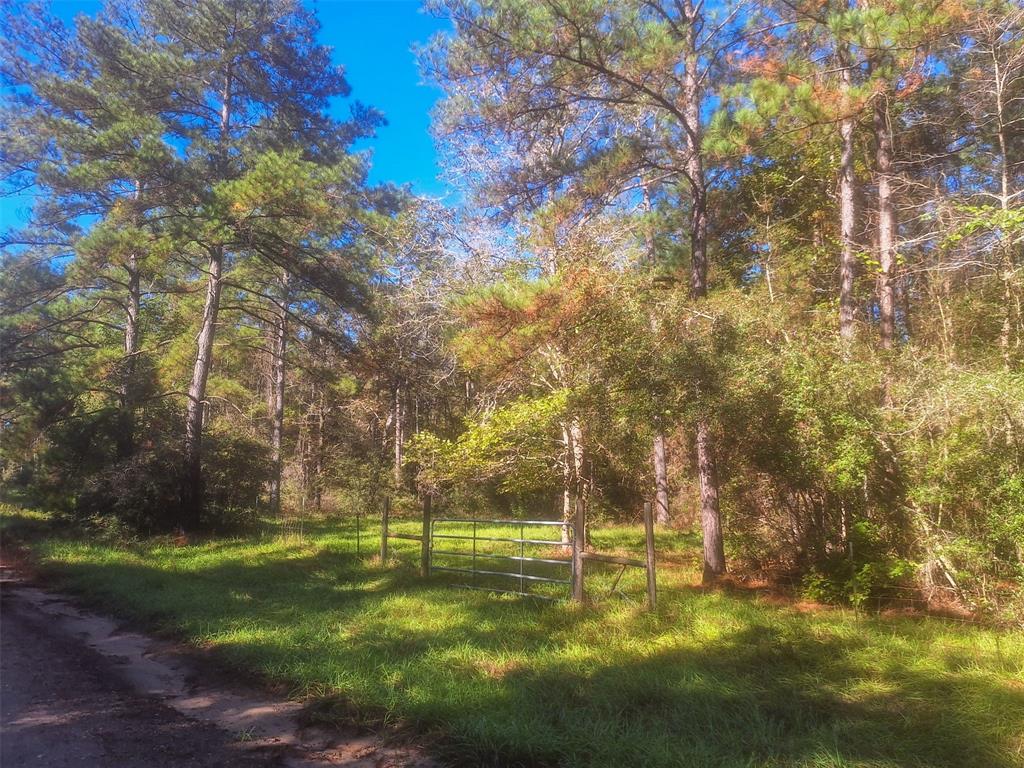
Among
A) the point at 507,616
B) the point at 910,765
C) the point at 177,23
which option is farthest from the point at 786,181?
the point at 177,23

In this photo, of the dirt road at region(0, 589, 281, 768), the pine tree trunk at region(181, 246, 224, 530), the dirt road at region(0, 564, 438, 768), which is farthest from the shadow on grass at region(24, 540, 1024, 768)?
the pine tree trunk at region(181, 246, 224, 530)

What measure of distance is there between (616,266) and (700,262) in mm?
1328

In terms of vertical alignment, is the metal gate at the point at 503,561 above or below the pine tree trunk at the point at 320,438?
below

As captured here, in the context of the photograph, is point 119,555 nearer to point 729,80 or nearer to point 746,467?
point 746,467

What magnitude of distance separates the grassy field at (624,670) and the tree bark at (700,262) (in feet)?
2.72

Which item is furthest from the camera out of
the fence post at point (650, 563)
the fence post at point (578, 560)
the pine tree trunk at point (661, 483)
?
the pine tree trunk at point (661, 483)

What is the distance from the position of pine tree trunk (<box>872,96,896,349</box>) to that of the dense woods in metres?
0.07

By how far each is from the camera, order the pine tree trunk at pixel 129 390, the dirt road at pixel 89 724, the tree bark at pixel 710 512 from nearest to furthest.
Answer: the dirt road at pixel 89 724 → the tree bark at pixel 710 512 → the pine tree trunk at pixel 129 390

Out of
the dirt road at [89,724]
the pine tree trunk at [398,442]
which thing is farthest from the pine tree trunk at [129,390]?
the dirt road at [89,724]

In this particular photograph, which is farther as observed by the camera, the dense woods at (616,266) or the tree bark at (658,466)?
the tree bark at (658,466)

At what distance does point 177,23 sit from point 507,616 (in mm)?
16085

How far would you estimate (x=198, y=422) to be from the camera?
16.6 m

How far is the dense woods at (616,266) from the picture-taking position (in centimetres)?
777

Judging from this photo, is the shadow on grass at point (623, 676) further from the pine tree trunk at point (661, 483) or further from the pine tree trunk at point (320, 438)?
the pine tree trunk at point (320, 438)
